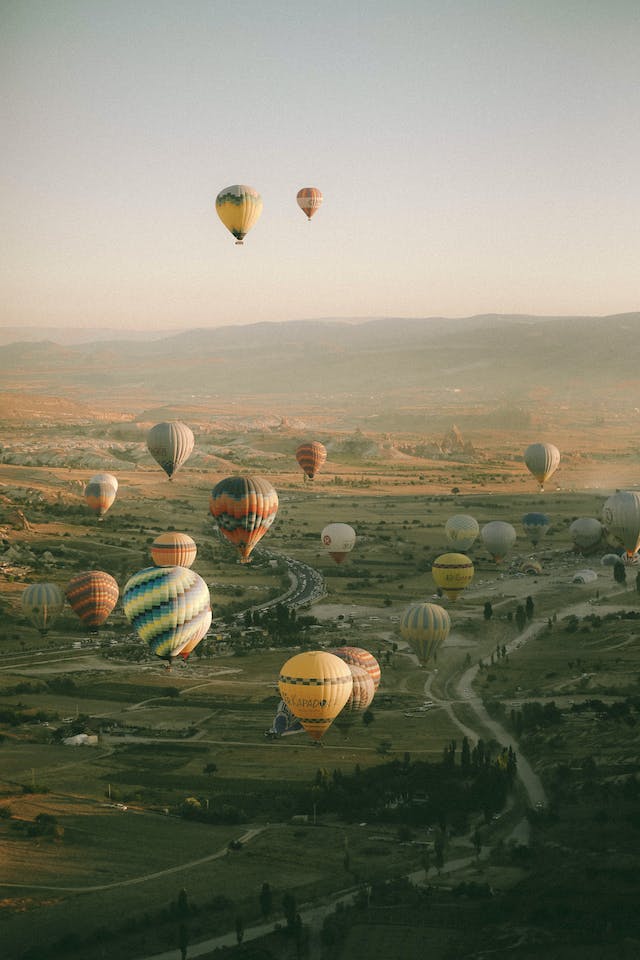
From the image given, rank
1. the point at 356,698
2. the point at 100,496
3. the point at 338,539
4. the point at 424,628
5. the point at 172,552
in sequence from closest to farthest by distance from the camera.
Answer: the point at 356,698 → the point at 424,628 → the point at 172,552 → the point at 338,539 → the point at 100,496

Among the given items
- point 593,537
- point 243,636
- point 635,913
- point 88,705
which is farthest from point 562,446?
point 635,913

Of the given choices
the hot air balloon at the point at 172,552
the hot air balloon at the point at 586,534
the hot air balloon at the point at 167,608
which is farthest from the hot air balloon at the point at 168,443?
the hot air balloon at the point at 586,534

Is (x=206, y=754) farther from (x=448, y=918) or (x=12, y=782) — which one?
(x=448, y=918)

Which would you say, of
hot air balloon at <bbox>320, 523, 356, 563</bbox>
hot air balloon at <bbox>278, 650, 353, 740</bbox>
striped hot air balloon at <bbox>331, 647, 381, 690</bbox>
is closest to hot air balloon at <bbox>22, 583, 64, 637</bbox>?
striped hot air balloon at <bbox>331, 647, 381, 690</bbox>

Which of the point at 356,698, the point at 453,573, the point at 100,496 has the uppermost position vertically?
the point at 100,496

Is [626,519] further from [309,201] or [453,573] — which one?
[309,201]

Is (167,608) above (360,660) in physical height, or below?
above

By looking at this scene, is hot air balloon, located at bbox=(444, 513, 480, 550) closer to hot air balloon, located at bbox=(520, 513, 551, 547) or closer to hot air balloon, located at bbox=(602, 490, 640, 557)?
hot air balloon, located at bbox=(520, 513, 551, 547)

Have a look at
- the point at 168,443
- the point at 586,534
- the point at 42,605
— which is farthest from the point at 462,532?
the point at 42,605
